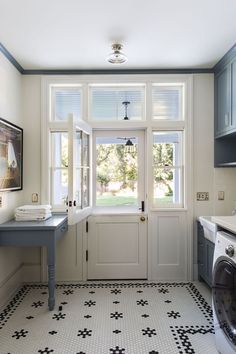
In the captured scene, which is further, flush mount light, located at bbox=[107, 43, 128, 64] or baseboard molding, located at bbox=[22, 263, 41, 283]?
baseboard molding, located at bbox=[22, 263, 41, 283]

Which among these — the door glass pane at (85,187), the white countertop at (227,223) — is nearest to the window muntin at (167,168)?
the door glass pane at (85,187)

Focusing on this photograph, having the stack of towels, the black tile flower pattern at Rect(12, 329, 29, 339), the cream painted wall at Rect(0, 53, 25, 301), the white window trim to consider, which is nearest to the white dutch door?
the white window trim

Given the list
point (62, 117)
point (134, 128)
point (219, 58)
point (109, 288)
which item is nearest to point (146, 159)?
point (134, 128)

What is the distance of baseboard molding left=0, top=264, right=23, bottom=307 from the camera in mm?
2760

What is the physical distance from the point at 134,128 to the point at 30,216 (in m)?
1.64

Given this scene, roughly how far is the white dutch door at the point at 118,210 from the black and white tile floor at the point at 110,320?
0.23 metres

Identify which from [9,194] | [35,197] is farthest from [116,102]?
[9,194]

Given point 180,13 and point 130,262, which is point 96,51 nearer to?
point 180,13

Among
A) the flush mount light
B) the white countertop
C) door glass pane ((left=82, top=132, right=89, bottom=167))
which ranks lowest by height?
the white countertop

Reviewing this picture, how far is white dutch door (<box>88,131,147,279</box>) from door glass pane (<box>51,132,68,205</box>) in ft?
1.26

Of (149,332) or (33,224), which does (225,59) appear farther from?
(149,332)

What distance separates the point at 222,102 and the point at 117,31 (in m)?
1.44

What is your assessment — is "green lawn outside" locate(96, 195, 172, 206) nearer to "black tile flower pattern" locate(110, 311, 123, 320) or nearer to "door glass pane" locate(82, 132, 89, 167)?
"door glass pane" locate(82, 132, 89, 167)

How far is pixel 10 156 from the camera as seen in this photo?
9.58ft
